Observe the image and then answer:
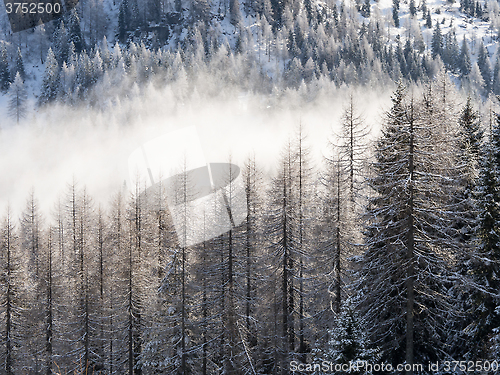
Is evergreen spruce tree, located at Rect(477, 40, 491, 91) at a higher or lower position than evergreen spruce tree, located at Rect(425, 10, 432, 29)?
lower

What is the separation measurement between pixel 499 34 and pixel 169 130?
158m

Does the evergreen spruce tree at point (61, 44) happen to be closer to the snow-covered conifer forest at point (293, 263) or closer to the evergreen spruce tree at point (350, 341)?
the snow-covered conifer forest at point (293, 263)

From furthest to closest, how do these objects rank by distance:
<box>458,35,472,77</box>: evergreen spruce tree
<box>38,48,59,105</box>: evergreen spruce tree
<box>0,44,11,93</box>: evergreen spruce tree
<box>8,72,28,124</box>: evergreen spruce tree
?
1. <box>458,35,472,77</box>: evergreen spruce tree
2. <box>0,44,11,93</box>: evergreen spruce tree
3. <box>38,48,59,105</box>: evergreen spruce tree
4. <box>8,72,28,124</box>: evergreen spruce tree

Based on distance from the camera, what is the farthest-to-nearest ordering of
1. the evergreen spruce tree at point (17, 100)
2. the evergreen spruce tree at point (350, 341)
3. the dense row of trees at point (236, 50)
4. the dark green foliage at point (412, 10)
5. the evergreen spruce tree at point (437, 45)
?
1. the dark green foliage at point (412, 10)
2. the evergreen spruce tree at point (437, 45)
3. the dense row of trees at point (236, 50)
4. the evergreen spruce tree at point (17, 100)
5. the evergreen spruce tree at point (350, 341)

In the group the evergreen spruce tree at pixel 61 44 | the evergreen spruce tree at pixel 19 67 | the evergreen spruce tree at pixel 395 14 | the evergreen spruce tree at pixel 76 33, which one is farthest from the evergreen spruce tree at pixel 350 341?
the evergreen spruce tree at pixel 395 14

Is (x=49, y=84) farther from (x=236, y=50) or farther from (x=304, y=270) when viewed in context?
(x=304, y=270)

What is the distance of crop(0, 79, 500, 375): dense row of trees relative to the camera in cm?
1416

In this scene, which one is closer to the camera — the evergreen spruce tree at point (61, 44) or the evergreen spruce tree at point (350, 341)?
the evergreen spruce tree at point (350, 341)

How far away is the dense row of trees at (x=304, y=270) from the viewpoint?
14156mm

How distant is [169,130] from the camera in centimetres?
9662

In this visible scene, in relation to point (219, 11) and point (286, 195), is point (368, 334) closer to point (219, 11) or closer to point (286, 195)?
point (286, 195)

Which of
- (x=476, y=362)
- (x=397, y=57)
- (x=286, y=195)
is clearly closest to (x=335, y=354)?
(x=476, y=362)

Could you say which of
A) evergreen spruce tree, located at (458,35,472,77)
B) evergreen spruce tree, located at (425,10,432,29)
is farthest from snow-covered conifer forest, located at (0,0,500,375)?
evergreen spruce tree, located at (425,10,432,29)

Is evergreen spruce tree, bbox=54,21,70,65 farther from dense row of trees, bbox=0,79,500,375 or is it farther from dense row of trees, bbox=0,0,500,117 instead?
dense row of trees, bbox=0,79,500,375
